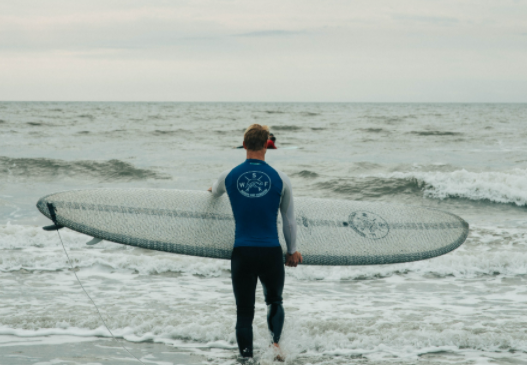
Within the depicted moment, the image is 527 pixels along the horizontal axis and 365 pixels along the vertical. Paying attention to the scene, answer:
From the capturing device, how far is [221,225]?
3719 mm

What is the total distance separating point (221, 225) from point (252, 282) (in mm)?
906

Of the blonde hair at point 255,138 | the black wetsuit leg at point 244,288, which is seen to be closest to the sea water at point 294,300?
the black wetsuit leg at point 244,288

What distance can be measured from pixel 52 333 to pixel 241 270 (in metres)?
1.99

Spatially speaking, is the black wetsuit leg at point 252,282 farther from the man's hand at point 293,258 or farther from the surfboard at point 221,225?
the surfboard at point 221,225

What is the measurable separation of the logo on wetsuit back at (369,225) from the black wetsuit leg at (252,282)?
130 centimetres

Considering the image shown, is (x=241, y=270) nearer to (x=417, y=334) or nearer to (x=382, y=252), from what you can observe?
(x=382, y=252)

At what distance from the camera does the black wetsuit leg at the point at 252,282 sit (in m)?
2.81

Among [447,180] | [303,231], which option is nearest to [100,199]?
[303,231]

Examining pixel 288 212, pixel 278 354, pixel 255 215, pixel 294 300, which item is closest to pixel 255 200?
pixel 255 215

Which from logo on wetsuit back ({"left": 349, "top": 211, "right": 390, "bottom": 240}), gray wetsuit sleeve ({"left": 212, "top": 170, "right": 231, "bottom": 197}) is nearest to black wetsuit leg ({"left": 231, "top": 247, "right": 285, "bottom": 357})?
gray wetsuit sleeve ({"left": 212, "top": 170, "right": 231, "bottom": 197})

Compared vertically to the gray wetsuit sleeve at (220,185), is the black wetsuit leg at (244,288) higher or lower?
lower

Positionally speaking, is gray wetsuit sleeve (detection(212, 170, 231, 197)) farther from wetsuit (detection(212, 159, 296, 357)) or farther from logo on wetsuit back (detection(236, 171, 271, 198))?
logo on wetsuit back (detection(236, 171, 271, 198))

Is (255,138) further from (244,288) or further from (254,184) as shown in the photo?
(244,288)

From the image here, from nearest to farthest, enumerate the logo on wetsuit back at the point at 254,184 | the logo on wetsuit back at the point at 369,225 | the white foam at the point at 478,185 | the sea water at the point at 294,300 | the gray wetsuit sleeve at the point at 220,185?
the logo on wetsuit back at the point at 254,184 → the gray wetsuit sleeve at the point at 220,185 → the sea water at the point at 294,300 → the logo on wetsuit back at the point at 369,225 → the white foam at the point at 478,185
